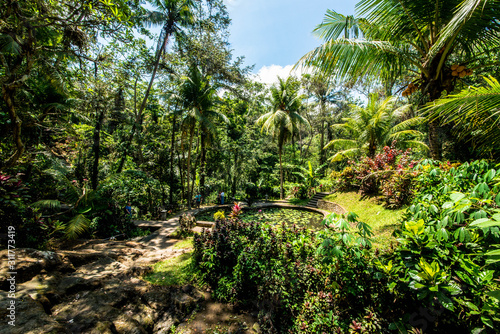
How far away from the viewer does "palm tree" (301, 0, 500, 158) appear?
12.2 ft

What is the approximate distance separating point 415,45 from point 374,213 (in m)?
6.15

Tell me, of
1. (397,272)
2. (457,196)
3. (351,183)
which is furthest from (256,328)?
(351,183)

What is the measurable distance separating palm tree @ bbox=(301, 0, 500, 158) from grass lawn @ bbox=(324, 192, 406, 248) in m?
2.32

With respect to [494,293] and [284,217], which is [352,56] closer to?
[494,293]

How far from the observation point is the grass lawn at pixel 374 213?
490 centimetres

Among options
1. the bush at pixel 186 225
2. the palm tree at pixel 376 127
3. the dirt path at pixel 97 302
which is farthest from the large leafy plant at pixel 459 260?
the palm tree at pixel 376 127

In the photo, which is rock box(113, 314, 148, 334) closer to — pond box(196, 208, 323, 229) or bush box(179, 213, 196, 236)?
bush box(179, 213, 196, 236)

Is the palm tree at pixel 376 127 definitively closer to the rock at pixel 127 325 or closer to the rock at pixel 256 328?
the rock at pixel 256 328

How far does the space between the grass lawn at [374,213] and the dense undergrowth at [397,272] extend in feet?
4.66

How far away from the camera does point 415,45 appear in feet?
13.7

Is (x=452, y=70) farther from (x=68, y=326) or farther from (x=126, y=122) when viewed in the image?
(x=126, y=122)

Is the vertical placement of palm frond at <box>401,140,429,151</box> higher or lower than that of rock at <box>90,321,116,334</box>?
higher

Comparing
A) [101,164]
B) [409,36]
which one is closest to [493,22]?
[409,36]

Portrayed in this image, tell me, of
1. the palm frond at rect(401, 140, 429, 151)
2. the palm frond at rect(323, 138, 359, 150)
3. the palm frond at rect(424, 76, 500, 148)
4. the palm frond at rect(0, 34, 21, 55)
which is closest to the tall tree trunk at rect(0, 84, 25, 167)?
the palm frond at rect(0, 34, 21, 55)
